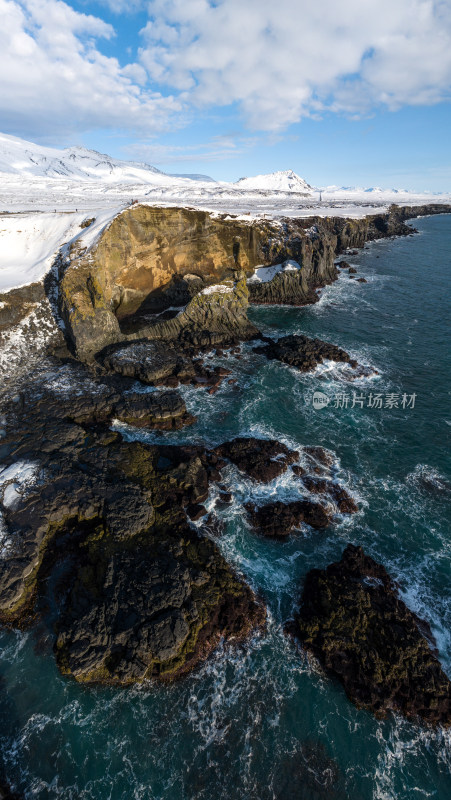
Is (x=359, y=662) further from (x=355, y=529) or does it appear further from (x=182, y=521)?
(x=182, y=521)

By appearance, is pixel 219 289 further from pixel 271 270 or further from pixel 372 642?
pixel 372 642

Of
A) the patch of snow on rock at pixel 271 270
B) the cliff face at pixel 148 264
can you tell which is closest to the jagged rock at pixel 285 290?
the patch of snow on rock at pixel 271 270

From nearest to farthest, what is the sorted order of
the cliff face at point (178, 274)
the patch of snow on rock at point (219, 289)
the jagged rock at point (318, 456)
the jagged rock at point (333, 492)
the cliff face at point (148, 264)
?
the jagged rock at point (333, 492) → the jagged rock at point (318, 456) → the cliff face at point (148, 264) → the cliff face at point (178, 274) → the patch of snow on rock at point (219, 289)

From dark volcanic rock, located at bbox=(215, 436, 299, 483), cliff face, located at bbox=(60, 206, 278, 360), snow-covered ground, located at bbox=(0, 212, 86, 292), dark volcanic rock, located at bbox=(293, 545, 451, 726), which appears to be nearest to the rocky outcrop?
dark volcanic rock, located at bbox=(215, 436, 299, 483)

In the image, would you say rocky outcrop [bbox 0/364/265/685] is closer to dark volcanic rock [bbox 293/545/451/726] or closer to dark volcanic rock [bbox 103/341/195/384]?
dark volcanic rock [bbox 293/545/451/726]

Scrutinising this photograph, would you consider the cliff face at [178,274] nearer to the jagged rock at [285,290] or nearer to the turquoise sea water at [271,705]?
the jagged rock at [285,290]

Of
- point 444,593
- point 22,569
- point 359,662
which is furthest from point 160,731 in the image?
point 444,593

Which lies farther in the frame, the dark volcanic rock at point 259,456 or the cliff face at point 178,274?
the cliff face at point 178,274
